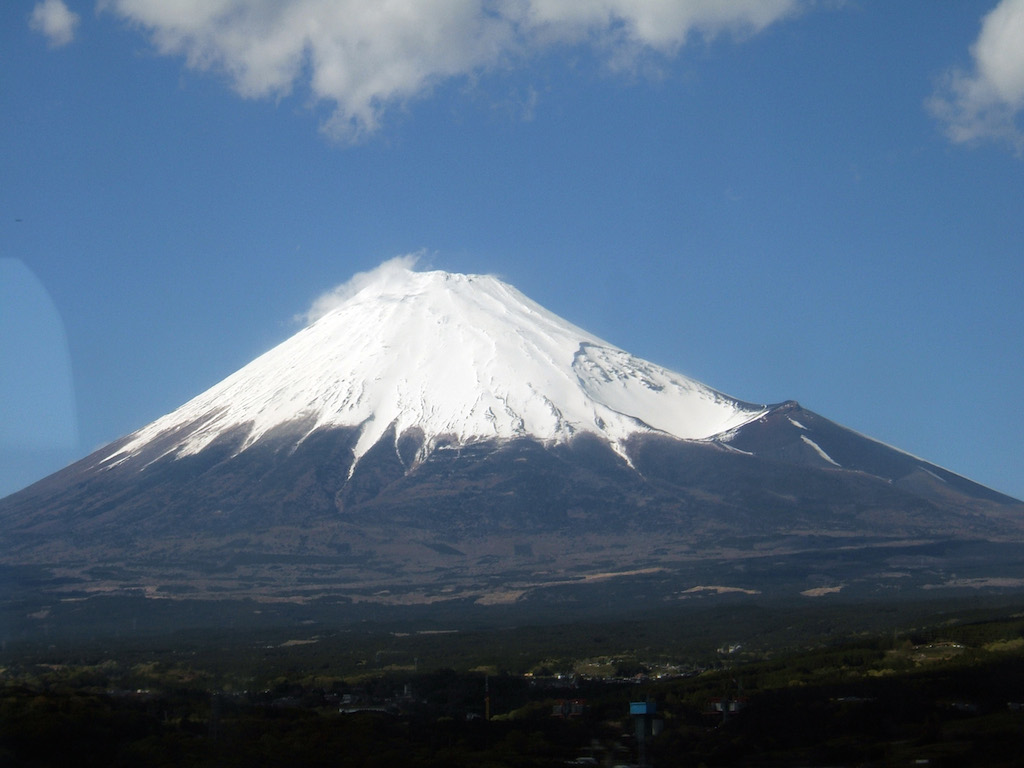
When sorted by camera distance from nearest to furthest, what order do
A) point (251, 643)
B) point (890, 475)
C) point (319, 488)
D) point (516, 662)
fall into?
point (516, 662) → point (251, 643) → point (319, 488) → point (890, 475)

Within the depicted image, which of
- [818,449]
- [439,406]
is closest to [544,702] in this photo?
[439,406]

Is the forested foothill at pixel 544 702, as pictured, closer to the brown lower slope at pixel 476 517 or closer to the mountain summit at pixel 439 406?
the brown lower slope at pixel 476 517

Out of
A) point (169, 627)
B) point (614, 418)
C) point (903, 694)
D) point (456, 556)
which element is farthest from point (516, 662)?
point (614, 418)

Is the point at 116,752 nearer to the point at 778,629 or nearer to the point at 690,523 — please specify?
the point at 778,629

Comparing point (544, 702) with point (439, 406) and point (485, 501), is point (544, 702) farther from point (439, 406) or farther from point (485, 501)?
point (439, 406)

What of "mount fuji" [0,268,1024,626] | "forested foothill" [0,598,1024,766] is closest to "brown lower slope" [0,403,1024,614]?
"mount fuji" [0,268,1024,626]

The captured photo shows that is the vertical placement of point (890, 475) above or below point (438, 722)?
above
